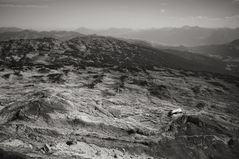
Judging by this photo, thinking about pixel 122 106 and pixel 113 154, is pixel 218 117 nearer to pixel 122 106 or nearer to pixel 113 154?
pixel 122 106

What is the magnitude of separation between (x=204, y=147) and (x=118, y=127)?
10048 mm

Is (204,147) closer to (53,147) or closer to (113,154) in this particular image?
(113,154)

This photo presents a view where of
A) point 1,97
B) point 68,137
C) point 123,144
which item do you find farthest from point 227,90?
point 1,97

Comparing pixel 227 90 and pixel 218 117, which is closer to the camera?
pixel 218 117

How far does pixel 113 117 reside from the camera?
25.7 meters

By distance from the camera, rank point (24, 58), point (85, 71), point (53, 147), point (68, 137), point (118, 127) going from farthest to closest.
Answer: point (24, 58) < point (85, 71) < point (118, 127) < point (68, 137) < point (53, 147)

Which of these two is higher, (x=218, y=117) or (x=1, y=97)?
(x=1, y=97)

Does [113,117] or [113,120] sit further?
[113,117]

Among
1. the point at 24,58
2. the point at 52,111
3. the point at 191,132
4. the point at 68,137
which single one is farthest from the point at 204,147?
the point at 24,58

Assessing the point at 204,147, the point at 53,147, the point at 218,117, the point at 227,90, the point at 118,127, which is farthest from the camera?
the point at 227,90

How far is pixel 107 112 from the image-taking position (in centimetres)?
2675

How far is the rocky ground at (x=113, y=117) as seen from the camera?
61.7 feet

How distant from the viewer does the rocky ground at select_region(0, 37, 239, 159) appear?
18808 mm

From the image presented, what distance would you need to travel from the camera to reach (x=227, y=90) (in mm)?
44031
